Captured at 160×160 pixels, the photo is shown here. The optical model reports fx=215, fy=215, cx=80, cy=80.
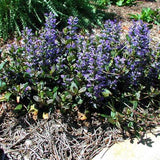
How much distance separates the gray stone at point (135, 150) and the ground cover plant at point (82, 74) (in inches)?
5.9

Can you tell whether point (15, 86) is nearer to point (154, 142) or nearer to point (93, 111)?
point (93, 111)

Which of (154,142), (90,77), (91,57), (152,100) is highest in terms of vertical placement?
(91,57)

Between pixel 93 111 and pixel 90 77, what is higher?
pixel 90 77

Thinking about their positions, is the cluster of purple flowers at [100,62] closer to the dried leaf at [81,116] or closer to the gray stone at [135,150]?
the dried leaf at [81,116]

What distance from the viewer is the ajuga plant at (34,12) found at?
277 centimetres

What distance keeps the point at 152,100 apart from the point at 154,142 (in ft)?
1.40

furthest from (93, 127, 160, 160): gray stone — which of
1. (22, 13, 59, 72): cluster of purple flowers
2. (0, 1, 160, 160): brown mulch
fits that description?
(22, 13, 59, 72): cluster of purple flowers

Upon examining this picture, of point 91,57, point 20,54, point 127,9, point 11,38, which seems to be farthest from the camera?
point 127,9

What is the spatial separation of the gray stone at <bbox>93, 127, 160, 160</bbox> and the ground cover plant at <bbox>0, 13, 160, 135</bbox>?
149mm

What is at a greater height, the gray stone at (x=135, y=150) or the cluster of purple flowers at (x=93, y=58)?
the cluster of purple flowers at (x=93, y=58)

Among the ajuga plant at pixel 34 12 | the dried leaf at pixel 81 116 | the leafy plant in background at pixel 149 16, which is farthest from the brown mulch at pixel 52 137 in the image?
the leafy plant in background at pixel 149 16

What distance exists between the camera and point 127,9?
12.8 feet

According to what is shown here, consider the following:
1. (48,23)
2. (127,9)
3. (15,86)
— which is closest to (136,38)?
(48,23)

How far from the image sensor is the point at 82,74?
1985 millimetres
